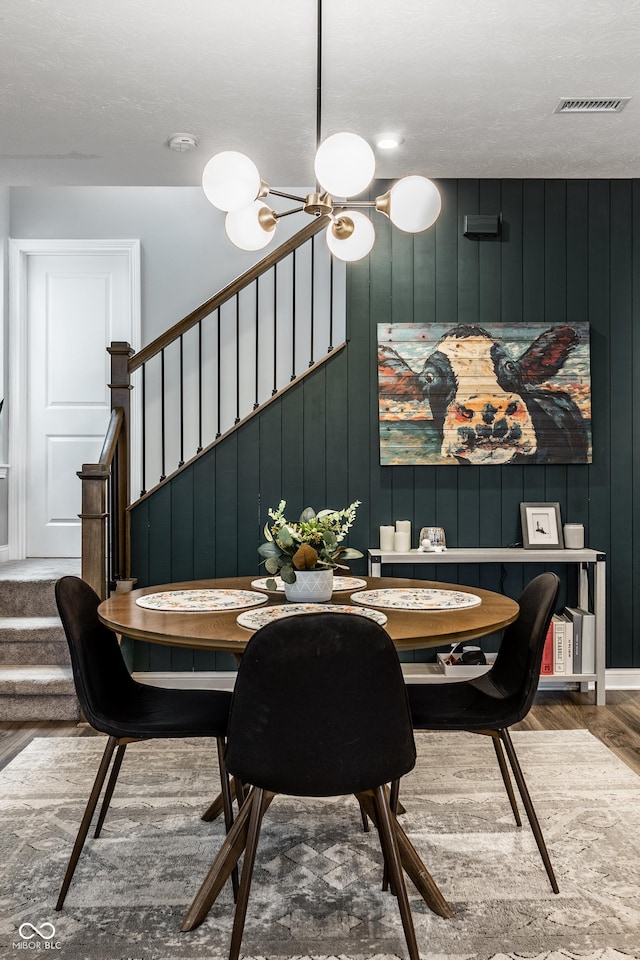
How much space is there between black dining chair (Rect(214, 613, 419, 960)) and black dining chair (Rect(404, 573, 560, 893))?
1.65 ft

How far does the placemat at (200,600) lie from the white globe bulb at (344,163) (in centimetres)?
124

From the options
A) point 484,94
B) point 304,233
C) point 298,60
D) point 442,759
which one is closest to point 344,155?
point 298,60

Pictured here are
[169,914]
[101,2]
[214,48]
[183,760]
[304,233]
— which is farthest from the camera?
[304,233]

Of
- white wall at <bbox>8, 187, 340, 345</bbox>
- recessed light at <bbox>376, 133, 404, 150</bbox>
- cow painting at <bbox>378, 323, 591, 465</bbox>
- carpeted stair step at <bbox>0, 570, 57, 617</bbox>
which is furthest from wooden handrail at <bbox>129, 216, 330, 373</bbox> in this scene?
carpeted stair step at <bbox>0, 570, 57, 617</bbox>

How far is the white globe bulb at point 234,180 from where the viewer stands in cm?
219

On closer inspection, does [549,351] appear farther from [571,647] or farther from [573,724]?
[573,724]

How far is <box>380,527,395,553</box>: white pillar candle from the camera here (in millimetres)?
3994

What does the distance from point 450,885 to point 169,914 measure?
0.77 meters

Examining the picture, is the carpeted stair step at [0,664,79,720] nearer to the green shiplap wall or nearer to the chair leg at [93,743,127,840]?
the green shiplap wall

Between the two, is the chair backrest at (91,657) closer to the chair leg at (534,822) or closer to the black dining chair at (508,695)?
the black dining chair at (508,695)

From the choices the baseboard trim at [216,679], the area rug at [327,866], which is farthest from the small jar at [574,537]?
the area rug at [327,866]

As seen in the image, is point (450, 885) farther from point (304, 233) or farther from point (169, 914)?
point (304, 233)

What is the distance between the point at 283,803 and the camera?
2.66 m

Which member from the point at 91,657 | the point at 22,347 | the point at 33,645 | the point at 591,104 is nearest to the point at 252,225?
the point at 91,657
